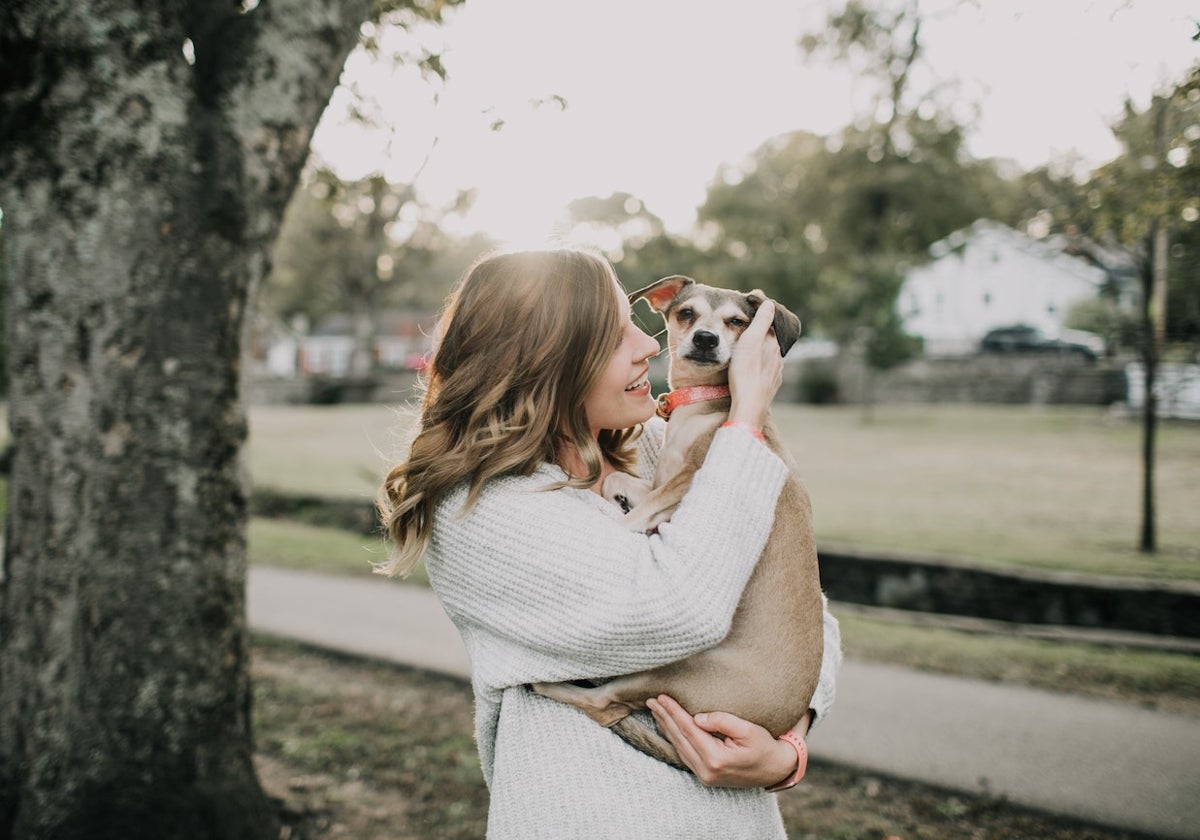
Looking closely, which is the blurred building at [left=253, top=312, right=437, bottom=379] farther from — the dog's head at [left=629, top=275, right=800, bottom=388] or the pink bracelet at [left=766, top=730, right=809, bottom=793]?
the pink bracelet at [left=766, top=730, right=809, bottom=793]

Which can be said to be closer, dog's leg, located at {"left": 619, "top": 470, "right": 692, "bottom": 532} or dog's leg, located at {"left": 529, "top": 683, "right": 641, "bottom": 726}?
dog's leg, located at {"left": 529, "top": 683, "right": 641, "bottom": 726}

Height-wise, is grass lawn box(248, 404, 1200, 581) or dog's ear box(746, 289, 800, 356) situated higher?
dog's ear box(746, 289, 800, 356)

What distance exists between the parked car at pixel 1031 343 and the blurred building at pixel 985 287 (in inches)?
220

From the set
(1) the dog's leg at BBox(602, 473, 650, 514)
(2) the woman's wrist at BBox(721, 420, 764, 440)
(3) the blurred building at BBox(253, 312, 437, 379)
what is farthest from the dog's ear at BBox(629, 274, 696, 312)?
(3) the blurred building at BBox(253, 312, 437, 379)

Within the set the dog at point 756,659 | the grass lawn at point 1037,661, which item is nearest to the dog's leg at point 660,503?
the dog at point 756,659

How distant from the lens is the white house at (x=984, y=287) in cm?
4494

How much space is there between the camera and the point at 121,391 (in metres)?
3.06

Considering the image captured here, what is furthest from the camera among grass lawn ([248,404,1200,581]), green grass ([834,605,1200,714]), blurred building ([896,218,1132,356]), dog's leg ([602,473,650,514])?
blurred building ([896,218,1132,356])

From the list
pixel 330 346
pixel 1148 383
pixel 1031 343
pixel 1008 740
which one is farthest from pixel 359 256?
pixel 1008 740

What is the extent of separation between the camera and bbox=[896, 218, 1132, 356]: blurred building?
44.9 m

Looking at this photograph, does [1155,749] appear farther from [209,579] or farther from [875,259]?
[875,259]

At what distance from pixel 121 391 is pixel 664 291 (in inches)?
79.8

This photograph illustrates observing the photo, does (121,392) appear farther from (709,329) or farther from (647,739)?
(647,739)

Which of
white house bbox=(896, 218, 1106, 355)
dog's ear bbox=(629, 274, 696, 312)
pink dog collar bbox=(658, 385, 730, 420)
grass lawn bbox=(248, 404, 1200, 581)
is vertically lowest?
grass lawn bbox=(248, 404, 1200, 581)
